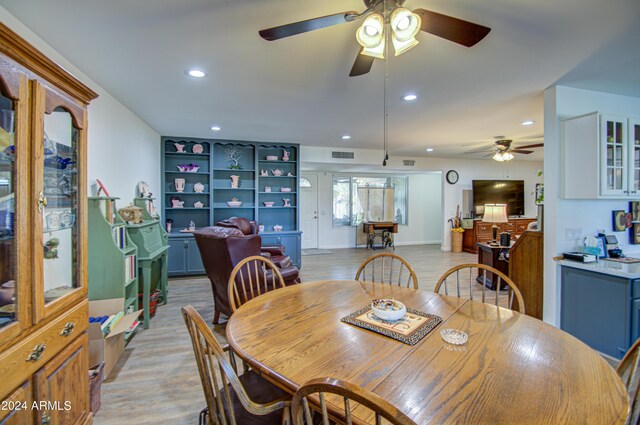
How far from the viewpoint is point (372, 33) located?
145 centimetres

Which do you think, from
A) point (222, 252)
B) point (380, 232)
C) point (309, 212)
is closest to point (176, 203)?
point (222, 252)

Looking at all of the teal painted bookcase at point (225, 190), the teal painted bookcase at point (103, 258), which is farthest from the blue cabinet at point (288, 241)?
the teal painted bookcase at point (103, 258)

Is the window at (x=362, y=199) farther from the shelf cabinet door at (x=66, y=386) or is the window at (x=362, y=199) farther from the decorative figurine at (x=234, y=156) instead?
the shelf cabinet door at (x=66, y=386)

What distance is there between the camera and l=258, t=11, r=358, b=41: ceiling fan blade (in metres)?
1.39

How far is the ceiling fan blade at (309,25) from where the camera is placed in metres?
1.39

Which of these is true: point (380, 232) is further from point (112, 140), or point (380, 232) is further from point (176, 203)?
point (112, 140)

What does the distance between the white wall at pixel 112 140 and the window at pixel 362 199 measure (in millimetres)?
5113

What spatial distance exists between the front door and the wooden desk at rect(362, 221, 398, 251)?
1.44 meters

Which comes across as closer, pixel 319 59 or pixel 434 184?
pixel 319 59

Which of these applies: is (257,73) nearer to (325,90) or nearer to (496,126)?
(325,90)

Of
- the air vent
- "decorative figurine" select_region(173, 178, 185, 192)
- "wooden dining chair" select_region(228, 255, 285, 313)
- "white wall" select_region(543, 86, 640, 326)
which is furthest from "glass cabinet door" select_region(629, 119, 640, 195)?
"decorative figurine" select_region(173, 178, 185, 192)

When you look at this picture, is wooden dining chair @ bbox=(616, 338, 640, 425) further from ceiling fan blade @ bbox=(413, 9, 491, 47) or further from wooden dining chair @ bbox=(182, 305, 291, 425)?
ceiling fan blade @ bbox=(413, 9, 491, 47)

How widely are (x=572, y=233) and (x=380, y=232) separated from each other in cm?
551

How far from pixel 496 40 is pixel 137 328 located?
411 cm
